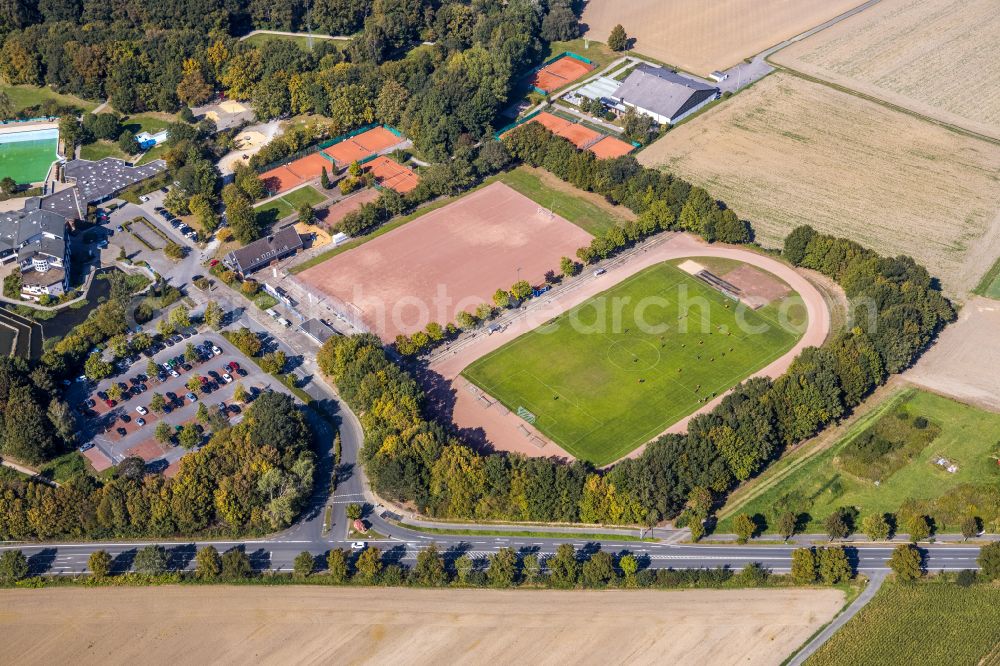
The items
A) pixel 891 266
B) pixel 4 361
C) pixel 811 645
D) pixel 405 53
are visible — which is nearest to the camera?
pixel 811 645

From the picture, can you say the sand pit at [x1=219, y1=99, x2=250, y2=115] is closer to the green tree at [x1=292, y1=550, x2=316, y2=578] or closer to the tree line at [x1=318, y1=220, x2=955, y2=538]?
the tree line at [x1=318, y1=220, x2=955, y2=538]

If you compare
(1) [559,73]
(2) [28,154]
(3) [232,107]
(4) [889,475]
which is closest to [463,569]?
(4) [889,475]

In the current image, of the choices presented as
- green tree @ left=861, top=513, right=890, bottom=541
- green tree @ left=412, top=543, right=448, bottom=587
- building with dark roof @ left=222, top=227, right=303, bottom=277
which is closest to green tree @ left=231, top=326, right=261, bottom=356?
building with dark roof @ left=222, top=227, right=303, bottom=277

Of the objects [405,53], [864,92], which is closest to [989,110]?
[864,92]

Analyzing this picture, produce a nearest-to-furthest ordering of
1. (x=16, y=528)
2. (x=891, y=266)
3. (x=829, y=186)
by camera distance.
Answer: (x=16, y=528), (x=891, y=266), (x=829, y=186)

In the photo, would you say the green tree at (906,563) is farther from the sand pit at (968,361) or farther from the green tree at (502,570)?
the green tree at (502,570)

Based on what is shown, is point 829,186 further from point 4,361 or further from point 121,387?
point 4,361
